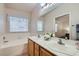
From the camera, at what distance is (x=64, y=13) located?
135 centimetres

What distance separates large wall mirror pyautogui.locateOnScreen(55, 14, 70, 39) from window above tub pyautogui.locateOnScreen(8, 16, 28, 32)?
0.51 metres

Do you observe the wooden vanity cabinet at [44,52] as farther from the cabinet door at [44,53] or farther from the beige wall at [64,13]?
the beige wall at [64,13]

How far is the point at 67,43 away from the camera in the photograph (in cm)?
133

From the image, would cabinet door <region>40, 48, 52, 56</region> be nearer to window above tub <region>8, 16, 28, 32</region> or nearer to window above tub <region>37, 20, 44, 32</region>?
window above tub <region>37, 20, 44, 32</region>

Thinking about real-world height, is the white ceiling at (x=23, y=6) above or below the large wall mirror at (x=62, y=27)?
above

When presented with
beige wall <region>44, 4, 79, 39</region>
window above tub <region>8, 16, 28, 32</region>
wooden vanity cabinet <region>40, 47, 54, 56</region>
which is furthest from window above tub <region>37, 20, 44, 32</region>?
wooden vanity cabinet <region>40, 47, 54, 56</region>

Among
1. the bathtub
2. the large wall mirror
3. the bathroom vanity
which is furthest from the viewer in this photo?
the bathtub

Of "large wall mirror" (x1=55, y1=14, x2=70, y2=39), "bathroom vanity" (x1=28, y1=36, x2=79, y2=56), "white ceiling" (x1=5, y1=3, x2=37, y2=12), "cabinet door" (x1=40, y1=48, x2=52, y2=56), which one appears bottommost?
"cabinet door" (x1=40, y1=48, x2=52, y2=56)

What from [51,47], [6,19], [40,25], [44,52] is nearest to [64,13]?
[40,25]

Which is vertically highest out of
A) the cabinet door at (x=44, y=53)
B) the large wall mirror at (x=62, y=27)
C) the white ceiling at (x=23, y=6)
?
the white ceiling at (x=23, y=6)

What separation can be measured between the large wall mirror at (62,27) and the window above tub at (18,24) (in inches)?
19.9

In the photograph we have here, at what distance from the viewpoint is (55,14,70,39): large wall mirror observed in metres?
1.33

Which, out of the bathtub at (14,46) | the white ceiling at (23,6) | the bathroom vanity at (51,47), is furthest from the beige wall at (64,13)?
the bathtub at (14,46)

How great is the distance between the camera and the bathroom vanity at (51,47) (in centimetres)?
107
